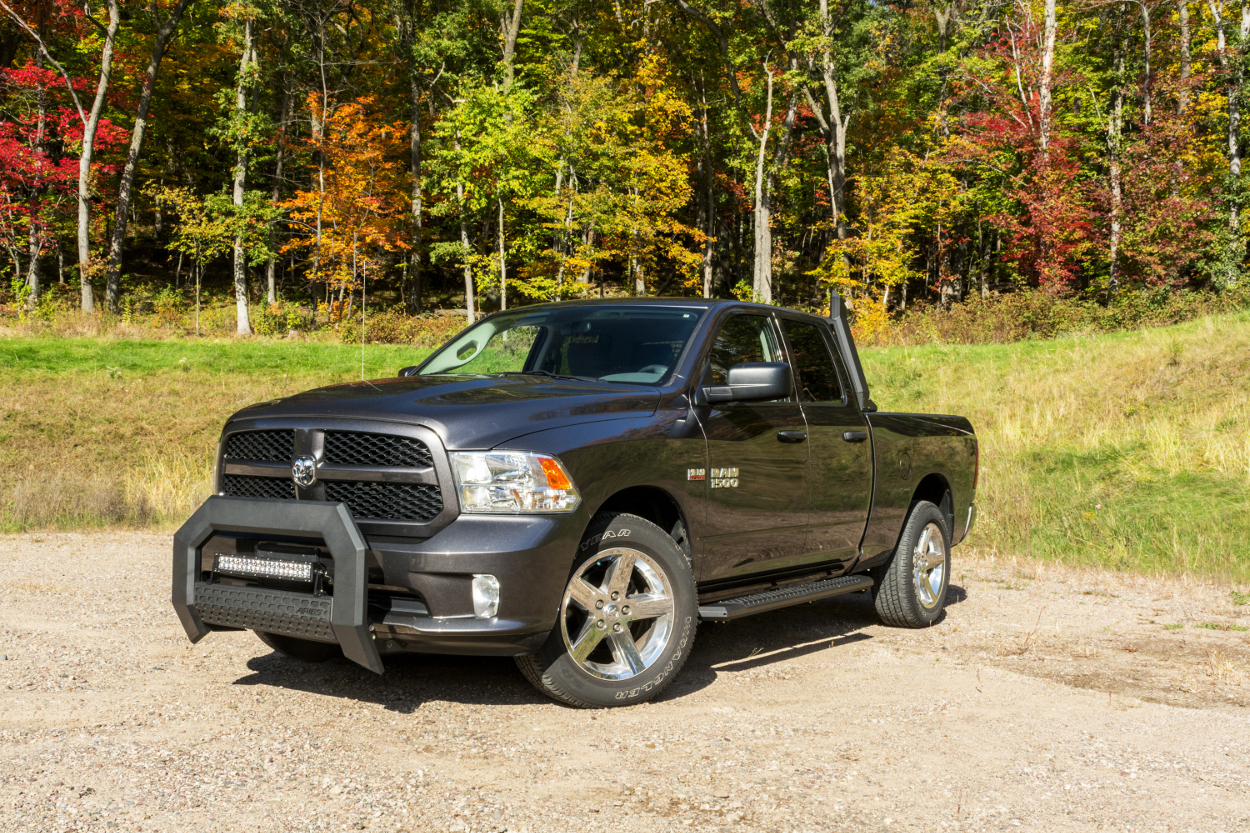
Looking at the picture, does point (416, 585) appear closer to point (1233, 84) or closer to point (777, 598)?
point (777, 598)

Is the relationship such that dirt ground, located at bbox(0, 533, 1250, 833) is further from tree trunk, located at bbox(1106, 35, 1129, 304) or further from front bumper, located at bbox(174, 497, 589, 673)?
tree trunk, located at bbox(1106, 35, 1129, 304)

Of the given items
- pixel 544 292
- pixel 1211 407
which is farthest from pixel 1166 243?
pixel 544 292

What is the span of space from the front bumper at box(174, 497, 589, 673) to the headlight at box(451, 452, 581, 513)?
46 millimetres

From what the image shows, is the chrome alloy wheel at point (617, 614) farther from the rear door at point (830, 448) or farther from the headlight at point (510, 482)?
the rear door at point (830, 448)

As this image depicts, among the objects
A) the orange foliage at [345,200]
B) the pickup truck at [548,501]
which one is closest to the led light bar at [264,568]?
the pickup truck at [548,501]

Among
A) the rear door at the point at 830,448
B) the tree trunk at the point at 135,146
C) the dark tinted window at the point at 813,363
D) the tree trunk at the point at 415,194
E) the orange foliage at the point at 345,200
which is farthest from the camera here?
the tree trunk at the point at 415,194

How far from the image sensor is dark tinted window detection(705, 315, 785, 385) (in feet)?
18.7

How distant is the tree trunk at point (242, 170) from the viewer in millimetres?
33000

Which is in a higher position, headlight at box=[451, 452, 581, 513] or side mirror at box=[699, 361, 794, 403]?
side mirror at box=[699, 361, 794, 403]

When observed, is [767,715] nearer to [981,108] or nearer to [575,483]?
[575,483]

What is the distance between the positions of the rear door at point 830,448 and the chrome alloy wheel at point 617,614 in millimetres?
1490

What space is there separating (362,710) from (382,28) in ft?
142

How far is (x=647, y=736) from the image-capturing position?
4418 mm

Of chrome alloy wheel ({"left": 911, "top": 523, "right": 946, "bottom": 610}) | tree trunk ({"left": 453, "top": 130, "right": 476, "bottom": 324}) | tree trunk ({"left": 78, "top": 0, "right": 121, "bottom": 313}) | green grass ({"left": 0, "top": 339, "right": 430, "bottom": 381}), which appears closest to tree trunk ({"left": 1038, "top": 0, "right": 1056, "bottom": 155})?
tree trunk ({"left": 453, "top": 130, "right": 476, "bottom": 324})
